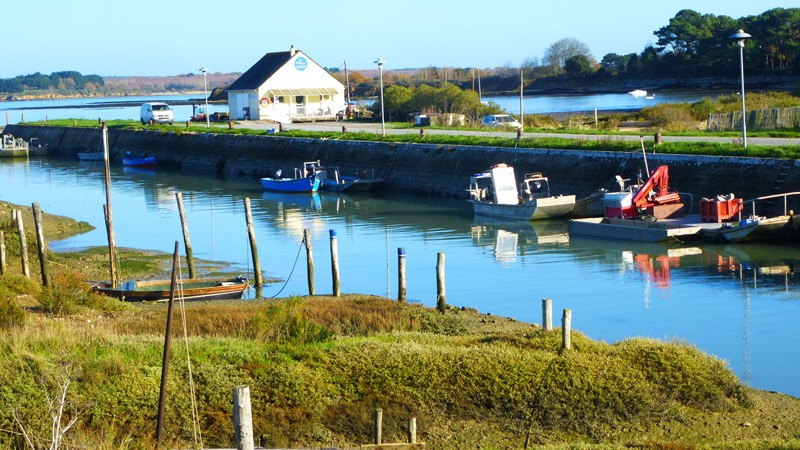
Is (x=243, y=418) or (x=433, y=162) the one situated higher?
(x=433, y=162)

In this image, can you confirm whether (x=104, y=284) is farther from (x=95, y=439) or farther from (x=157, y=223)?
(x=157, y=223)

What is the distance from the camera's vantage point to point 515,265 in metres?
31.8

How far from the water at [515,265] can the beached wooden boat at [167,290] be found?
74.9 inches

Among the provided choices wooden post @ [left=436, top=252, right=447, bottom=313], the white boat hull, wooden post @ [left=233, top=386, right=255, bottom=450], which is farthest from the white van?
wooden post @ [left=233, top=386, right=255, bottom=450]

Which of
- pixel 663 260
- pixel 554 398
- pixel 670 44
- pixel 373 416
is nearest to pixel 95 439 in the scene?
pixel 373 416

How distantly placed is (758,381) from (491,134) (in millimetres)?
37826

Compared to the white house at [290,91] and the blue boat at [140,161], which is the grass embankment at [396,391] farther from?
the white house at [290,91]

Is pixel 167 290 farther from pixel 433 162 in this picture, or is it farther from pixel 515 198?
pixel 433 162

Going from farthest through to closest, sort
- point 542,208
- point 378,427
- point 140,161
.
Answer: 1. point 140,161
2. point 542,208
3. point 378,427

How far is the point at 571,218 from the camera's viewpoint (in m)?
40.2

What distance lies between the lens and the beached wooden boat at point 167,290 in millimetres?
25906

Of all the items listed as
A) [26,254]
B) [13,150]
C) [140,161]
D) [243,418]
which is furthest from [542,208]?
[13,150]

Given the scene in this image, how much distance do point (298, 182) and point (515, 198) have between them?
47.2ft

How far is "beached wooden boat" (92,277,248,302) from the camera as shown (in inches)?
1020
